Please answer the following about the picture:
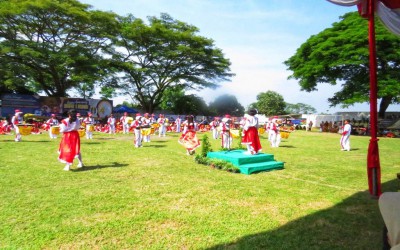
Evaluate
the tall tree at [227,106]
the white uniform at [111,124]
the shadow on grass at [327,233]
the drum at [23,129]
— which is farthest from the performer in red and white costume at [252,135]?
the tall tree at [227,106]

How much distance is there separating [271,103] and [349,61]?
103 feet

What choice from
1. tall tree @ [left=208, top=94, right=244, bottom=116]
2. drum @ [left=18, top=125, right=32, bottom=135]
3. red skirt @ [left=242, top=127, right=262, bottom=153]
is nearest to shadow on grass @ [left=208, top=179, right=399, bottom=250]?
red skirt @ [left=242, top=127, right=262, bottom=153]

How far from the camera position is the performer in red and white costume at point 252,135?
10.0 meters

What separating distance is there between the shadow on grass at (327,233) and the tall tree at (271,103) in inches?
2134

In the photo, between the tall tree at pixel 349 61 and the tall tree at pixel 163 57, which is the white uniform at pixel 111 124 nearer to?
the tall tree at pixel 163 57

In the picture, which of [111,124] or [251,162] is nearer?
[251,162]

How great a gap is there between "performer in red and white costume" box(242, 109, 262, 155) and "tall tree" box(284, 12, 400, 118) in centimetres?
2149

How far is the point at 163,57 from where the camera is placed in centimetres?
3422

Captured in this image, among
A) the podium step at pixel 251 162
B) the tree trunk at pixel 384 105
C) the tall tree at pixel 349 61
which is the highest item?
the tall tree at pixel 349 61

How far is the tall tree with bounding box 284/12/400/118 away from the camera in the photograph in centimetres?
2703

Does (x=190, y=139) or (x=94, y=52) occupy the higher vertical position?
(x=94, y=52)

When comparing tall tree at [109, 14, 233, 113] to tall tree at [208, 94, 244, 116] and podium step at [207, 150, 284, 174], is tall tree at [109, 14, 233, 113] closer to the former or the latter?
tall tree at [208, 94, 244, 116]

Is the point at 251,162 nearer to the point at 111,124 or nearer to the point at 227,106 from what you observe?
the point at 111,124

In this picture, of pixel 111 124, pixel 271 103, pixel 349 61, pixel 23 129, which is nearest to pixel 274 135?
pixel 23 129
